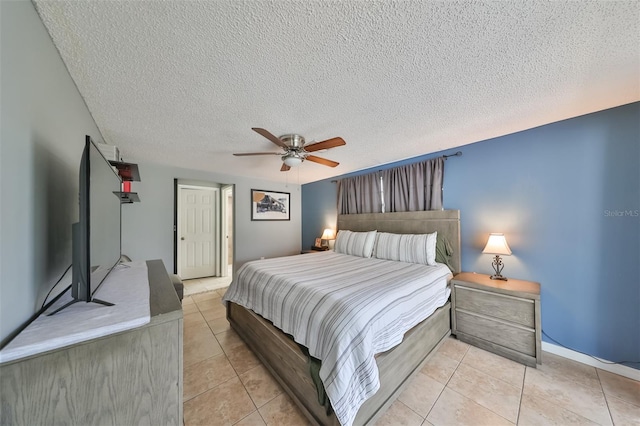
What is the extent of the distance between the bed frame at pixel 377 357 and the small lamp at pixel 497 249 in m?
0.39

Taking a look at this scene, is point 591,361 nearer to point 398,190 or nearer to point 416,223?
point 416,223

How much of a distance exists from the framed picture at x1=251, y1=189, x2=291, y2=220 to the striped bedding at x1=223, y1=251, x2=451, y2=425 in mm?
2240

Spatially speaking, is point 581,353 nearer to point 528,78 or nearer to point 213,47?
point 528,78

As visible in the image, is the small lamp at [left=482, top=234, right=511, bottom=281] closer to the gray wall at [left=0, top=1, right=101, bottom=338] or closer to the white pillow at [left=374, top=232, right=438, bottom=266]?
the white pillow at [left=374, top=232, right=438, bottom=266]

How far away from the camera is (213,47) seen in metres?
1.16

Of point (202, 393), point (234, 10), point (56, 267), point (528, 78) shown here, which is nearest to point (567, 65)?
point (528, 78)

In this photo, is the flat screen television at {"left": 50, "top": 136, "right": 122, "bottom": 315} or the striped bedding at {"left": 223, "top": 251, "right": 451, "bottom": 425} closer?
the flat screen television at {"left": 50, "top": 136, "right": 122, "bottom": 315}

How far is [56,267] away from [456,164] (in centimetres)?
368

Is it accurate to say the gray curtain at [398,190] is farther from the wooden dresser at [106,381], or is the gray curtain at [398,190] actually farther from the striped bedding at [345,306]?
the wooden dresser at [106,381]

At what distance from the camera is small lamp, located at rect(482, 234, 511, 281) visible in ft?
7.10

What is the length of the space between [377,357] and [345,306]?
407 mm

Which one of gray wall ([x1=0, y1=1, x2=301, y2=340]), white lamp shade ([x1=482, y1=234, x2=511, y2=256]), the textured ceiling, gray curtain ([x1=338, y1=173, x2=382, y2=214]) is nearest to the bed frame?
white lamp shade ([x1=482, y1=234, x2=511, y2=256])

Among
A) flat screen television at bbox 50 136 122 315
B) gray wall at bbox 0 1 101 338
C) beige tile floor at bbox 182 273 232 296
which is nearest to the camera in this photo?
gray wall at bbox 0 1 101 338

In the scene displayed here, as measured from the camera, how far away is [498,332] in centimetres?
207
